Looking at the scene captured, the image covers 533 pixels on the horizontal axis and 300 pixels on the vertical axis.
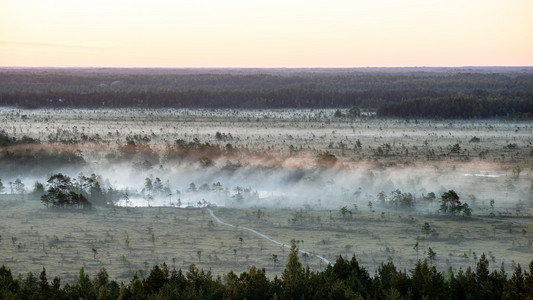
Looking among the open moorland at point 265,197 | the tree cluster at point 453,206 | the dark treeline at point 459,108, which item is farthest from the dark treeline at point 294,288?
the dark treeline at point 459,108

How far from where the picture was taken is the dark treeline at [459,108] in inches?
2717

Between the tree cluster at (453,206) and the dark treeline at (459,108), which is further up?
the dark treeline at (459,108)

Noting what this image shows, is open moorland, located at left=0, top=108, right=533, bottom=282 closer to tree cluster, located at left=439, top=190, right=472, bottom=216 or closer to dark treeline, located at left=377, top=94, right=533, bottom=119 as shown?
tree cluster, located at left=439, top=190, right=472, bottom=216

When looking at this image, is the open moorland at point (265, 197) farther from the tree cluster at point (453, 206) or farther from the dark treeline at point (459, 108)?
the dark treeline at point (459, 108)

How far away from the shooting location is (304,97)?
3691 inches

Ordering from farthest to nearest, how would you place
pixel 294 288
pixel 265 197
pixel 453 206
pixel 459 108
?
A: pixel 459 108 → pixel 265 197 → pixel 453 206 → pixel 294 288

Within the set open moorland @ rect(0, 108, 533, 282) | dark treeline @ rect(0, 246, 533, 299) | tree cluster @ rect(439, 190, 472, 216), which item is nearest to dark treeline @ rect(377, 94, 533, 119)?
open moorland @ rect(0, 108, 533, 282)

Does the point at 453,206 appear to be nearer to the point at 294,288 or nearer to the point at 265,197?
the point at 265,197

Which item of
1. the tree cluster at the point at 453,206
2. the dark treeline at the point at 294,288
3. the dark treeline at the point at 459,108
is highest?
the dark treeline at the point at 459,108

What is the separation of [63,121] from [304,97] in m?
37.3

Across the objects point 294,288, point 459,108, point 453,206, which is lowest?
point 294,288

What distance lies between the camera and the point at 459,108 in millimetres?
70000

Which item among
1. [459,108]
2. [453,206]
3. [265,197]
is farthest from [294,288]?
[459,108]

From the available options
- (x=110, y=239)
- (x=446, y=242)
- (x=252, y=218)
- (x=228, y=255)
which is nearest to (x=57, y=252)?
(x=110, y=239)
